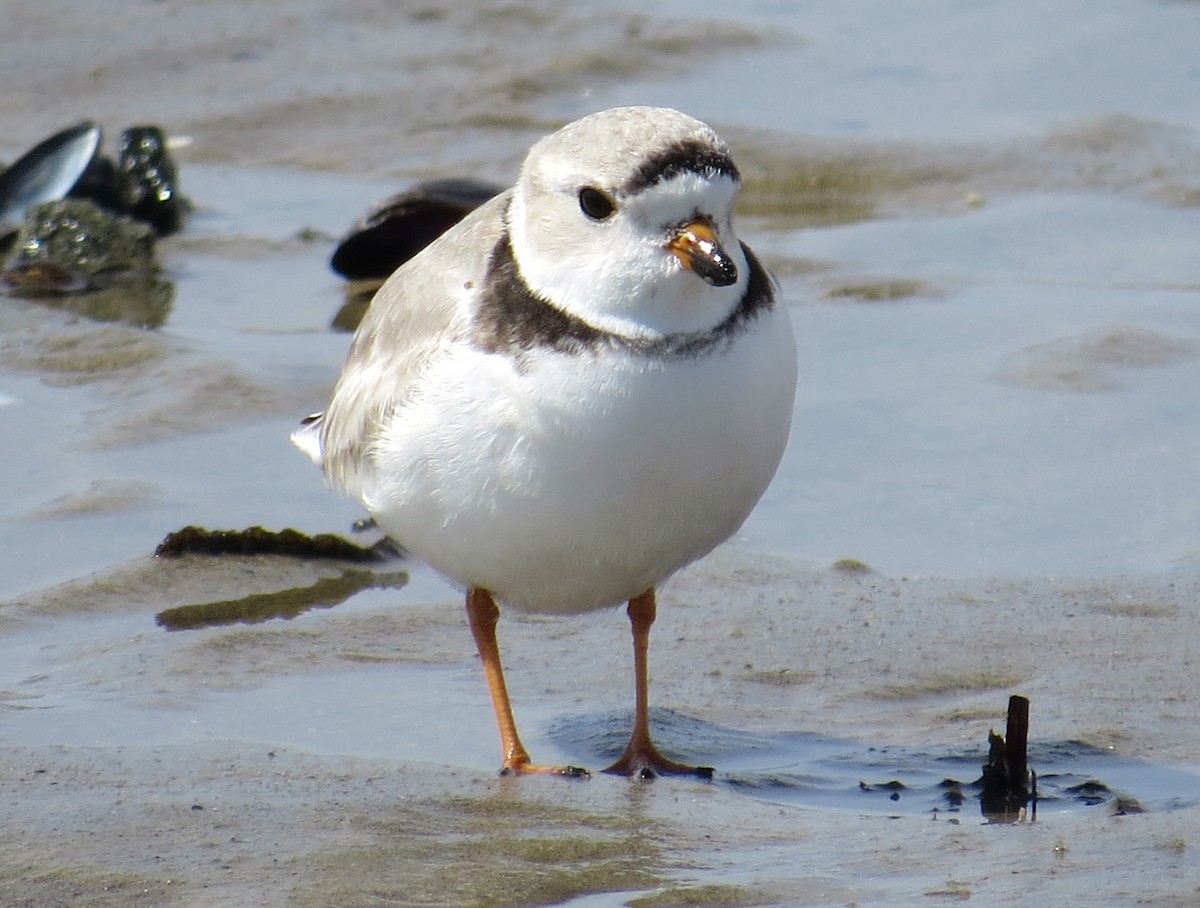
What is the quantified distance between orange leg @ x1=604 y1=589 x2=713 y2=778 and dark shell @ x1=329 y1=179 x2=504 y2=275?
3.17 meters

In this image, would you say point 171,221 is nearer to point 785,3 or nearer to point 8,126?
point 8,126

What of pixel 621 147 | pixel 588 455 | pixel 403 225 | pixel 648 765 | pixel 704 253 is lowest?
pixel 648 765

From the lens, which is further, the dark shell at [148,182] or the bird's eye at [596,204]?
the dark shell at [148,182]

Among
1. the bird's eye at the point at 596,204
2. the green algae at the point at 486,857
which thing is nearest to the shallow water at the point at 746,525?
the green algae at the point at 486,857

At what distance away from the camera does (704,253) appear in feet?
12.7

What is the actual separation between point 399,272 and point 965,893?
7.62 ft

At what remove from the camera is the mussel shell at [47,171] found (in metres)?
8.25

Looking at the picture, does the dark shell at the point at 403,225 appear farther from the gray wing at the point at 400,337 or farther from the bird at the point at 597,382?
the bird at the point at 597,382

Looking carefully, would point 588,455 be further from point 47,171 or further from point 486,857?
point 47,171

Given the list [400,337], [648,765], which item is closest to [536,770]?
[648,765]

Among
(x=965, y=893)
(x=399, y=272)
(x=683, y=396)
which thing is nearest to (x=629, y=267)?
(x=683, y=396)

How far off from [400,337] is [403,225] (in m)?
3.03

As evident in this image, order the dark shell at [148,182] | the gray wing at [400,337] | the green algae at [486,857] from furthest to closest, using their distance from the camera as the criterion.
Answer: the dark shell at [148,182], the gray wing at [400,337], the green algae at [486,857]

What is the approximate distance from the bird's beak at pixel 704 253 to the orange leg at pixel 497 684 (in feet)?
3.67
